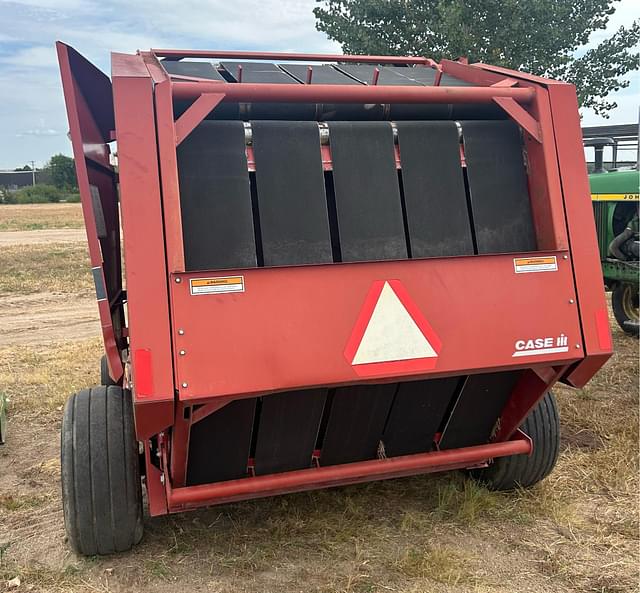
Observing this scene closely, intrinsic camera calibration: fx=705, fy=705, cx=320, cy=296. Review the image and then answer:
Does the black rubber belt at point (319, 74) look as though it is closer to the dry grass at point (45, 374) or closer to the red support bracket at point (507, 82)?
the red support bracket at point (507, 82)

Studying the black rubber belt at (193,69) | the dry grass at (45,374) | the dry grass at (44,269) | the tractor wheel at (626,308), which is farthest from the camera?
the dry grass at (44,269)

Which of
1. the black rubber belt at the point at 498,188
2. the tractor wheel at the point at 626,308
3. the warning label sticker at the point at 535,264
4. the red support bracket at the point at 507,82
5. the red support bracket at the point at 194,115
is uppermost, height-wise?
the red support bracket at the point at 507,82

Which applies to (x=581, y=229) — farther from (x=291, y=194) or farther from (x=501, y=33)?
(x=501, y=33)

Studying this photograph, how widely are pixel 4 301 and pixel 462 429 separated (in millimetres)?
8921

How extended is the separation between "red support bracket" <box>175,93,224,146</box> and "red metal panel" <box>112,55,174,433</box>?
98 mm

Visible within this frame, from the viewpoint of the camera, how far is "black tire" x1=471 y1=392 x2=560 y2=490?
11.8 ft

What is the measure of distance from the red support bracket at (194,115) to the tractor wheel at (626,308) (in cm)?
624

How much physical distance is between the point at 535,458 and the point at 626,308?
4765 mm

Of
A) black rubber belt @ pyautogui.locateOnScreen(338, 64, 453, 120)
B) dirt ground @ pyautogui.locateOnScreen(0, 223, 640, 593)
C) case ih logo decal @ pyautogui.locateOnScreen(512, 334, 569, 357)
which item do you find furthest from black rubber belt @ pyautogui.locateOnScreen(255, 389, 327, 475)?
black rubber belt @ pyautogui.locateOnScreen(338, 64, 453, 120)

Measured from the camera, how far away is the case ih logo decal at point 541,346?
2758mm

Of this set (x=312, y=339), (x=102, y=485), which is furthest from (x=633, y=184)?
(x=102, y=485)

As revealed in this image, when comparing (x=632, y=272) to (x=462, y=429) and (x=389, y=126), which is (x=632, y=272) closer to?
(x=462, y=429)

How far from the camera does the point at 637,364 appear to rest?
21.4 feet

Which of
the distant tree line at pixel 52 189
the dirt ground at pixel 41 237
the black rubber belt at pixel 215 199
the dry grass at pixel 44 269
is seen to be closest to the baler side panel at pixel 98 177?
the black rubber belt at pixel 215 199
